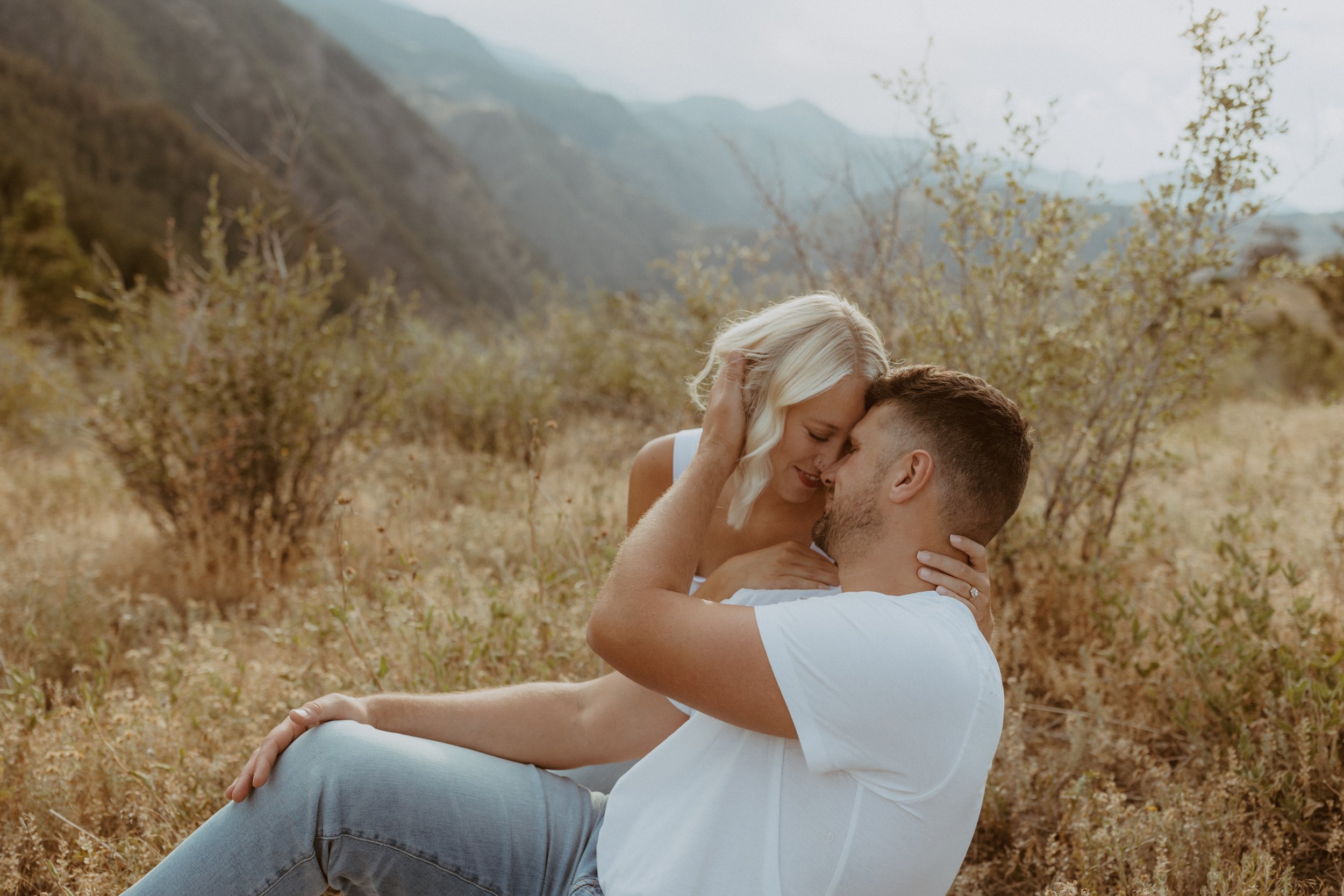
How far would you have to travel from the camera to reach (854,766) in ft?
4.39

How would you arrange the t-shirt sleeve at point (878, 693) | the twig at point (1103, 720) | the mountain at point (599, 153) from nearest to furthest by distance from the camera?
the t-shirt sleeve at point (878, 693)
the twig at point (1103, 720)
the mountain at point (599, 153)

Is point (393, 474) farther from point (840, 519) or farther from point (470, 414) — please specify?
point (840, 519)

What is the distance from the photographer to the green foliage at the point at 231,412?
462 centimetres

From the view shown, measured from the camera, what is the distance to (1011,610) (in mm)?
3379

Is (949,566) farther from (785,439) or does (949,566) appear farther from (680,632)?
(785,439)

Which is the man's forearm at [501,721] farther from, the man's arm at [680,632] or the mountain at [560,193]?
the mountain at [560,193]

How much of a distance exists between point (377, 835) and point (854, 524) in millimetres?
1076

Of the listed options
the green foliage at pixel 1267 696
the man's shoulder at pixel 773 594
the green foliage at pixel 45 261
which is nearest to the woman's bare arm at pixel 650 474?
the man's shoulder at pixel 773 594

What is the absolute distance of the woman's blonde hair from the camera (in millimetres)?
2156

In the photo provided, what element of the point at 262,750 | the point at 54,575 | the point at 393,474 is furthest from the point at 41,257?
the point at 262,750

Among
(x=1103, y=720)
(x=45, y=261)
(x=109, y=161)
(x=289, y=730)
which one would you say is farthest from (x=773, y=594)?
(x=109, y=161)

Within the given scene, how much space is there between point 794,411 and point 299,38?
70465 millimetres

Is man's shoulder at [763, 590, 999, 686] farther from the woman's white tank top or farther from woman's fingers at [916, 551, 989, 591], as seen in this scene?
the woman's white tank top

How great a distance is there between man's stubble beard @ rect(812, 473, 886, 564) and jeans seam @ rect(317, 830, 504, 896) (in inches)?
37.0
